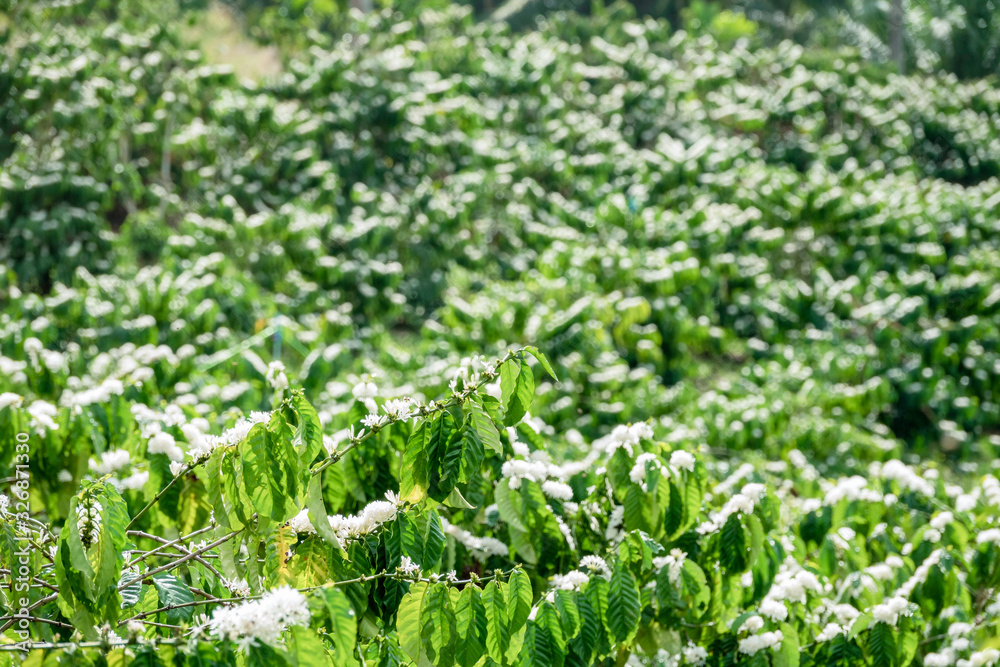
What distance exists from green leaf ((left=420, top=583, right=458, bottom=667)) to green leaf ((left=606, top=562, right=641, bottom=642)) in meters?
0.42

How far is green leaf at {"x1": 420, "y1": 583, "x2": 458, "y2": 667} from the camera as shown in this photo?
1415mm

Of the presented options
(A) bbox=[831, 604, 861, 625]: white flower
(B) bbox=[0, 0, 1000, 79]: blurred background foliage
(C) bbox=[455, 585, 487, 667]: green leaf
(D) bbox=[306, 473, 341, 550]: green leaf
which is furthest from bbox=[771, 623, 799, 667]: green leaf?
(B) bbox=[0, 0, 1000, 79]: blurred background foliage

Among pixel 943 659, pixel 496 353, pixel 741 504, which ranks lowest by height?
pixel 496 353

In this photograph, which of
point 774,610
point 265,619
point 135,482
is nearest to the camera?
point 265,619

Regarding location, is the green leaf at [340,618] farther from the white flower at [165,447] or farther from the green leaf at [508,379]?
the white flower at [165,447]

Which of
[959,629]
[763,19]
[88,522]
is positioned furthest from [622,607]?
[763,19]

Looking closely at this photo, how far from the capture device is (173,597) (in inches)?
59.2

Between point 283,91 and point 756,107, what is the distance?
5307mm

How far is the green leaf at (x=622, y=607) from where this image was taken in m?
1.72

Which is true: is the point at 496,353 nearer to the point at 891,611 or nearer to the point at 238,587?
the point at 891,611

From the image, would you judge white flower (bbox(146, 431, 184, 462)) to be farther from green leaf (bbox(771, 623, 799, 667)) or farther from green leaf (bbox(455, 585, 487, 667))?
green leaf (bbox(771, 623, 799, 667))

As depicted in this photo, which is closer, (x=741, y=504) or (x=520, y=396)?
(x=520, y=396)

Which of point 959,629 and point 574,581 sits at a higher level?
point 574,581

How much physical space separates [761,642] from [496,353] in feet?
12.7
